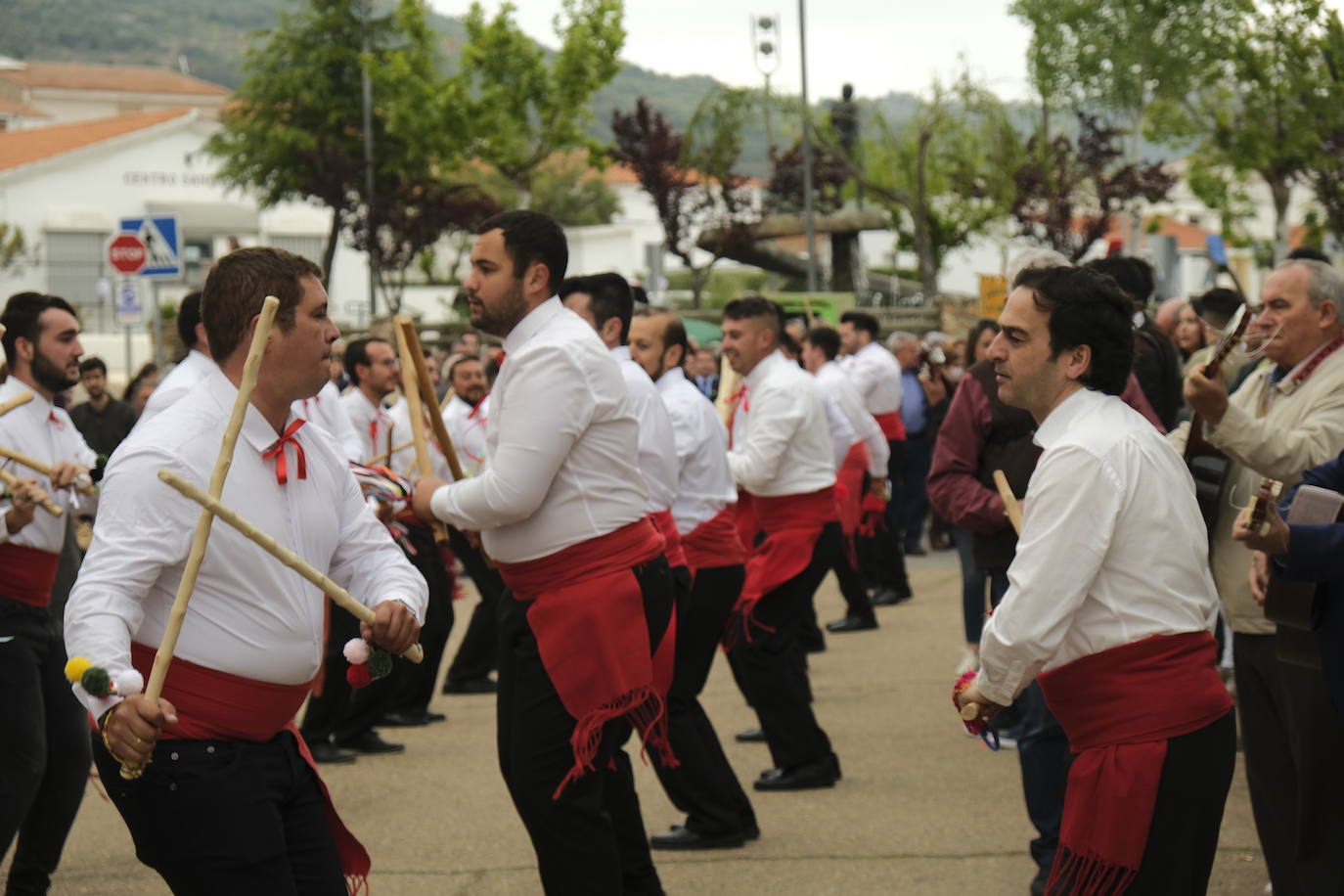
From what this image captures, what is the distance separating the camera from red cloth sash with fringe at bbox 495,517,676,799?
4.96 meters

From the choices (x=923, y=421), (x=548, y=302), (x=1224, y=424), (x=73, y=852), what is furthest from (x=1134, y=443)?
(x=923, y=421)

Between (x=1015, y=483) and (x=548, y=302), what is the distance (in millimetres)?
2052

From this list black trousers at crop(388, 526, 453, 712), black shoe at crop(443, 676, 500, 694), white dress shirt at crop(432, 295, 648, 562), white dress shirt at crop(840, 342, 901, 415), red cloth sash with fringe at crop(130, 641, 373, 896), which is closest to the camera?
red cloth sash with fringe at crop(130, 641, 373, 896)

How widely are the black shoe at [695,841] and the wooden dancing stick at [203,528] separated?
3648 mm

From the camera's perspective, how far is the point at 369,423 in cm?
983

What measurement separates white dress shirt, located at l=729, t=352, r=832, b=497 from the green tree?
86.3 feet

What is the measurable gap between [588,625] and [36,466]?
2112 millimetres

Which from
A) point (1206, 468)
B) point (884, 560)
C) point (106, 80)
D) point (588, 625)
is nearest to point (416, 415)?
point (588, 625)

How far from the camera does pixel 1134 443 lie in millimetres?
3941

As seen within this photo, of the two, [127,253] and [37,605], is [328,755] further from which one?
[127,253]

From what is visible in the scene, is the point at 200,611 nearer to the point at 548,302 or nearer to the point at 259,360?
the point at 259,360

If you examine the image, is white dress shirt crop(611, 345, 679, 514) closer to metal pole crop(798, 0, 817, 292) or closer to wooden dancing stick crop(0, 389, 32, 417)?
wooden dancing stick crop(0, 389, 32, 417)

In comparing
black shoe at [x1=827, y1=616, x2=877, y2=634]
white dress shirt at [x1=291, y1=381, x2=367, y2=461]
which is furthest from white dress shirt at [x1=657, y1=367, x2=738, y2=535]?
black shoe at [x1=827, y1=616, x2=877, y2=634]

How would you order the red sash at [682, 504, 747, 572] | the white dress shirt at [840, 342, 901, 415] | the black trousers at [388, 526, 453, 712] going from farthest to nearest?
1. the white dress shirt at [840, 342, 901, 415]
2. the black trousers at [388, 526, 453, 712]
3. the red sash at [682, 504, 747, 572]
